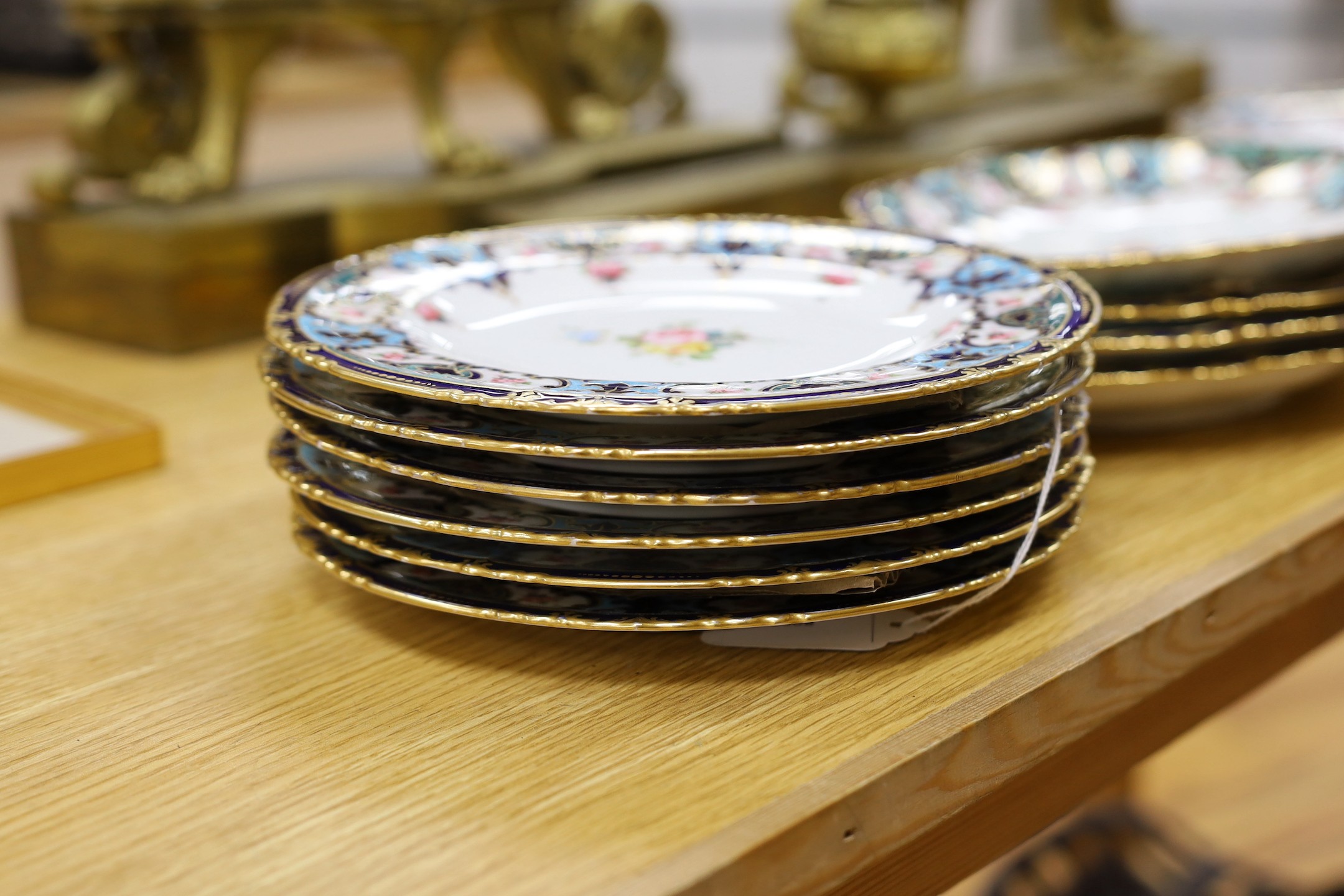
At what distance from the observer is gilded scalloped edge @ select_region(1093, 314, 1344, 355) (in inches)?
24.8

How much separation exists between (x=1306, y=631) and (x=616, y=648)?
354 millimetres

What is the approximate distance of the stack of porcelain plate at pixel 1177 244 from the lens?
64cm

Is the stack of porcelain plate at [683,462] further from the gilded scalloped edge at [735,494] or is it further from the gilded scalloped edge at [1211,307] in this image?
the gilded scalloped edge at [1211,307]

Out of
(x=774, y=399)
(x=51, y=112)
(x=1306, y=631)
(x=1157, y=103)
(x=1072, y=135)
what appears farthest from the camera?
(x=51, y=112)

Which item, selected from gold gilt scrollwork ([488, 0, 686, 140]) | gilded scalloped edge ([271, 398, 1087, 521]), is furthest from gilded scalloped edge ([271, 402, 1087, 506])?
gold gilt scrollwork ([488, 0, 686, 140])

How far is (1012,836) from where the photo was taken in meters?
0.50

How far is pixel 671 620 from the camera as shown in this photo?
0.44 m

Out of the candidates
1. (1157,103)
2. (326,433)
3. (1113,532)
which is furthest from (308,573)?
(1157,103)

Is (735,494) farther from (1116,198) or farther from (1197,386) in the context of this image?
(1116,198)

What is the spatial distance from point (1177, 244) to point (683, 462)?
46 centimetres

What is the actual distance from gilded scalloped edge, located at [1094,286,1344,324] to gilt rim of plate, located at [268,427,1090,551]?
0.19m

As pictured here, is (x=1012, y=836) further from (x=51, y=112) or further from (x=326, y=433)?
(x=51, y=112)

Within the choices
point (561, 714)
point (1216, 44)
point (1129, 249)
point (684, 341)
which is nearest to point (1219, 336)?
point (1129, 249)

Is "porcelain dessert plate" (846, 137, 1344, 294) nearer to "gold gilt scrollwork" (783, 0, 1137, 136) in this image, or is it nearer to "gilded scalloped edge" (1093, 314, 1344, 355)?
"gilded scalloped edge" (1093, 314, 1344, 355)
